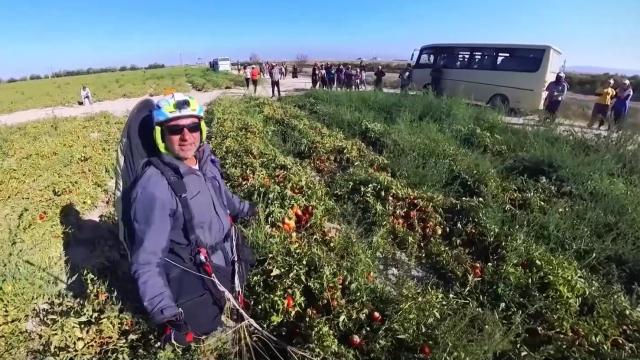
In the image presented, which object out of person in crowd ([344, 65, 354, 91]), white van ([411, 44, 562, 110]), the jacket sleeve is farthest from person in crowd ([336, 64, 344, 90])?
the jacket sleeve

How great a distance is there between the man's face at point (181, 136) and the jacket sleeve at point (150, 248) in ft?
0.87

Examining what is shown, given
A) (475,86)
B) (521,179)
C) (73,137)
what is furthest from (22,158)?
(475,86)

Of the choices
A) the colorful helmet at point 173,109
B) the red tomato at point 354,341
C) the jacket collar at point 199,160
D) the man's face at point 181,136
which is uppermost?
the colorful helmet at point 173,109

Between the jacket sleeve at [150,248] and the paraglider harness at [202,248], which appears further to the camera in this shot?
the paraglider harness at [202,248]

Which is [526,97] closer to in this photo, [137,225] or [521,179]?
[521,179]

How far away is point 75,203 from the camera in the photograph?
5.77m

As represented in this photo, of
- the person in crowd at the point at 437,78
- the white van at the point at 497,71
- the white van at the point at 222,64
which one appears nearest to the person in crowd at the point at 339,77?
the white van at the point at 497,71

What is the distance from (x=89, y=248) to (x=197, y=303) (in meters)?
2.82

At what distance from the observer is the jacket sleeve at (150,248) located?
88.3 inches

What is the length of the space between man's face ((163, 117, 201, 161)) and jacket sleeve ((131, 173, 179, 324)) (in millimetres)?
265

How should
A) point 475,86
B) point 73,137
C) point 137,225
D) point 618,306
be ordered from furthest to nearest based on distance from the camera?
point 475,86 → point 73,137 → point 618,306 → point 137,225

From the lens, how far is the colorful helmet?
2443 mm

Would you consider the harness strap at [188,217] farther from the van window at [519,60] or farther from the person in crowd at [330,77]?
the person in crowd at [330,77]

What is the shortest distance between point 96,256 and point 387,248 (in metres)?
3.17
